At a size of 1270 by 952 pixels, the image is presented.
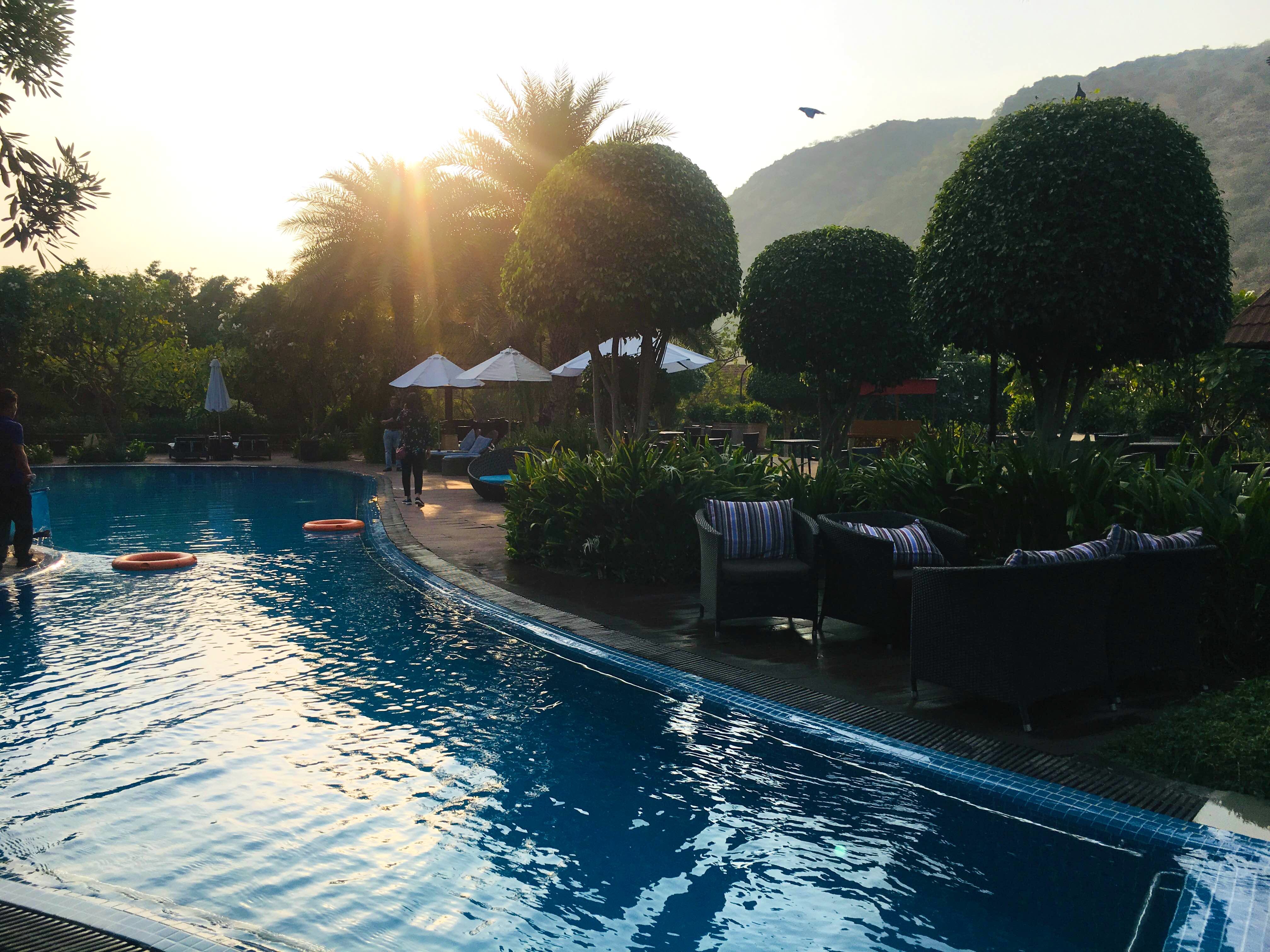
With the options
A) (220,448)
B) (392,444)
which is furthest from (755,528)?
(220,448)

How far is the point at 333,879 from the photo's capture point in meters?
3.66

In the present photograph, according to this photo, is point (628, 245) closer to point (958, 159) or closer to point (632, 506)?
point (632, 506)

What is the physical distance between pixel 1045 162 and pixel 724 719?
5.86 metres

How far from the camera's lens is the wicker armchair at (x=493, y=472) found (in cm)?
1573

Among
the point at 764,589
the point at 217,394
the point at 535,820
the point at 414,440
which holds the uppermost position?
the point at 217,394

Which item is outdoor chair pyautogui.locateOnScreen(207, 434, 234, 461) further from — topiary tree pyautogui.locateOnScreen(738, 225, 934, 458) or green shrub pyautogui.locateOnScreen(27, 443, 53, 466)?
topiary tree pyautogui.locateOnScreen(738, 225, 934, 458)

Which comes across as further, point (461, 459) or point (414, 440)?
point (461, 459)

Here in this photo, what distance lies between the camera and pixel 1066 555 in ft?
16.5

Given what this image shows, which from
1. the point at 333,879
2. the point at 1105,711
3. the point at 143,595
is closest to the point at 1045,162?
the point at 1105,711

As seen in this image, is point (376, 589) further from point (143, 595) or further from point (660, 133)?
point (660, 133)

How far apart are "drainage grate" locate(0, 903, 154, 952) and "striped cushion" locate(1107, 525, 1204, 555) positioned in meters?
4.81

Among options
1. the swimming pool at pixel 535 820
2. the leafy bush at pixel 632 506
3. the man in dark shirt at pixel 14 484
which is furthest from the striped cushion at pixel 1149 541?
the man in dark shirt at pixel 14 484

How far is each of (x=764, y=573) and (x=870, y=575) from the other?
75 cm

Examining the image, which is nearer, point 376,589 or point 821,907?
point 821,907
